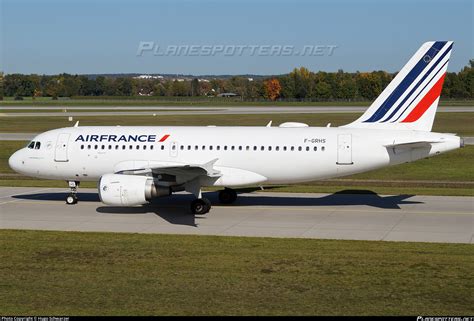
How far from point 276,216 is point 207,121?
65.2m

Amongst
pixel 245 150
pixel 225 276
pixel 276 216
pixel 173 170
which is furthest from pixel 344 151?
pixel 225 276

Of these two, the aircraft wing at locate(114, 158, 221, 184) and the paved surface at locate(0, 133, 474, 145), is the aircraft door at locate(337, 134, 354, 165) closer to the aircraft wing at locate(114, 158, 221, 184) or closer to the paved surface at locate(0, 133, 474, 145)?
the aircraft wing at locate(114, 158, 221, 184)

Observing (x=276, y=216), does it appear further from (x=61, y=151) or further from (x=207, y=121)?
(x=207, y=121)

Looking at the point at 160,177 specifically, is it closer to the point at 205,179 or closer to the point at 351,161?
the point at 205,179

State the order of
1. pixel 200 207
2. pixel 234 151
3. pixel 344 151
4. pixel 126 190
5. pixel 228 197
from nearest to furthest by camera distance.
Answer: pixel 126 190
pixel 200 207
pixel 344 151
pixel 234 151
pixel 228 197

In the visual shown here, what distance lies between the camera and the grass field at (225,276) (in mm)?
17547

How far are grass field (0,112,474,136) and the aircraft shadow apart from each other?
150 feet

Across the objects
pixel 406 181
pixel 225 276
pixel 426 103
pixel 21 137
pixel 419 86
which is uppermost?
pixel 419 86

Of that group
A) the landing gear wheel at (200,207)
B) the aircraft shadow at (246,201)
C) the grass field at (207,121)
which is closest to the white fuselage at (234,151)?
the landing gear wheel at (200,207)

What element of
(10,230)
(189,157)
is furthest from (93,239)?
(189,157)

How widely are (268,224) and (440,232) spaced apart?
664 cm

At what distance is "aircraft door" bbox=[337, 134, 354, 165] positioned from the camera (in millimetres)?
31016

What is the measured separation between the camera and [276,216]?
30.5m

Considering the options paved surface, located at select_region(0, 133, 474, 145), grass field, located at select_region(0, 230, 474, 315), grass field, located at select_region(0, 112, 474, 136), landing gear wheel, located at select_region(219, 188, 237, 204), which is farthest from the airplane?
grass field, located at select_region(0, 112, 474, 136)
